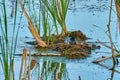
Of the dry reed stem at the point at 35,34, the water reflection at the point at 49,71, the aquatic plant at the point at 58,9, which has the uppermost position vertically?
the aquatic plant at the point at 58,9

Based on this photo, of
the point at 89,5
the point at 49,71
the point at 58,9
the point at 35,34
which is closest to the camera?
the point at 49,71

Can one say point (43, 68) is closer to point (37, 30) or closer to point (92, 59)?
point (92, 59)

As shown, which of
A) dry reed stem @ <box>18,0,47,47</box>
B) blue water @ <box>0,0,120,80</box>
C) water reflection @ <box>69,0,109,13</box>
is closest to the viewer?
blue water @ <box>0,0,120,80</box>

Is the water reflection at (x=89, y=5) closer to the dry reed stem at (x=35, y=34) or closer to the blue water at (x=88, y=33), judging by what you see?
the blue water at (x=88, y=33)

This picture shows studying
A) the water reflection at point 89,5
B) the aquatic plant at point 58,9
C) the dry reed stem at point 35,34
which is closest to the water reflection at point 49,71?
the dry reed stem at point 35,34

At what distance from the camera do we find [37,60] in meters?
4.87

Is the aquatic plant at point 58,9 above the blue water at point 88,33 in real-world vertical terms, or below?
above

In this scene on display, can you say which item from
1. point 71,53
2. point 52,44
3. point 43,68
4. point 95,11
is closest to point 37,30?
point 52,44

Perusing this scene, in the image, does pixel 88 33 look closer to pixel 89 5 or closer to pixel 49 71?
pixel 49 71

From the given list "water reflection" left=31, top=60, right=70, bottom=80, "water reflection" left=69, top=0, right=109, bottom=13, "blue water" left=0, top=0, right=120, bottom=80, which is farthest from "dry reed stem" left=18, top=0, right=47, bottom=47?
"water reflection" left=69, top=0, right=109, bottom=13

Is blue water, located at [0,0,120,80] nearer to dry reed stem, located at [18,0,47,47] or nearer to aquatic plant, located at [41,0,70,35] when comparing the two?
dry reed stem, located at [18,0,47,47]

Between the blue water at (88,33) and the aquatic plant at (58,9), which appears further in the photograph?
the aquatic plant at (58,9)

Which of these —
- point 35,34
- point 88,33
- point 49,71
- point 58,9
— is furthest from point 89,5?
point 49,71

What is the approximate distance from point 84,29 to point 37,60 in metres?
1.65
